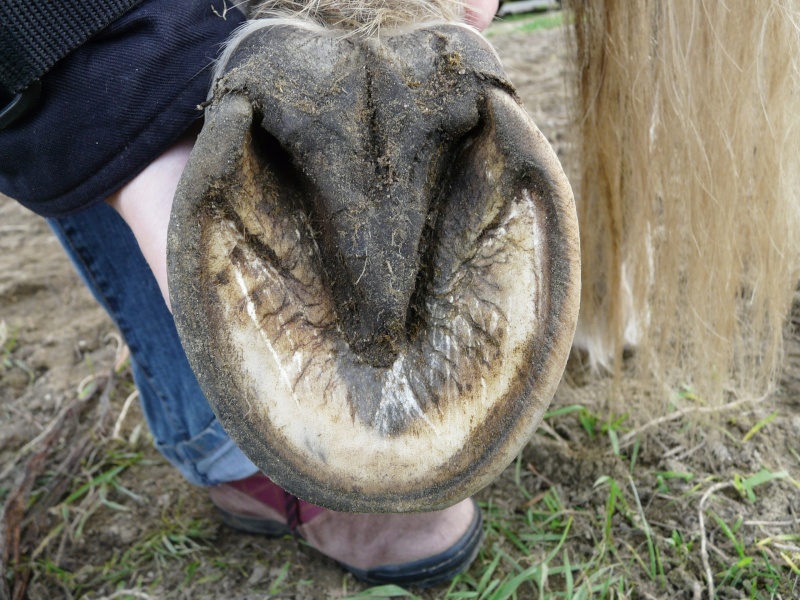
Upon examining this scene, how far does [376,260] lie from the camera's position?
659 mm

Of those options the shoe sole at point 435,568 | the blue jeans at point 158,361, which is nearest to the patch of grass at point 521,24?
the blue jeans at point 158,361

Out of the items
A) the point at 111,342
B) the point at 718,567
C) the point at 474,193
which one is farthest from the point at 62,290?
the point at 718,567

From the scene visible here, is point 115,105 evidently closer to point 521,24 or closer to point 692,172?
point 692,172

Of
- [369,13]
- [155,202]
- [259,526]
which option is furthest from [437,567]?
[369,13]

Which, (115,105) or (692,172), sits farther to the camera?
(692,172)

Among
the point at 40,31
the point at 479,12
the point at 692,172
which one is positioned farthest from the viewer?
the point at 692,172

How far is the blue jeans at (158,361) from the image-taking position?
3.51 ft

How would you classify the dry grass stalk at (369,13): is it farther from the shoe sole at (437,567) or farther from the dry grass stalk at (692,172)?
the shoe sole at (437,567)

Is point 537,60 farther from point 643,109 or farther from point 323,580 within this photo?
point 323,580

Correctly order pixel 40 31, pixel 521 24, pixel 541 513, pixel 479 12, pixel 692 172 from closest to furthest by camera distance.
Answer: pixel 40 31 < pixel 479 12 < pixel 692 172 < pixel 541 513 < pixel 521 24

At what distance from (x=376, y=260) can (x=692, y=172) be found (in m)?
0.51

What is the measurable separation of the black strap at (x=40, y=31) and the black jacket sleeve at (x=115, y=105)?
1cm

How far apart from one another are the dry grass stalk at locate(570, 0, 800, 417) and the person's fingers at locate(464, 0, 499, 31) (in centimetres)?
23

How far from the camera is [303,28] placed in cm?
67
